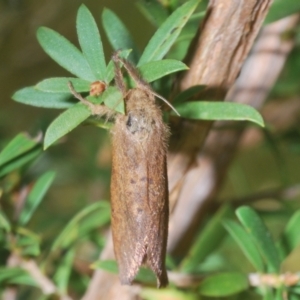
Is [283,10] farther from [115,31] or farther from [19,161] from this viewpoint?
[19,161]

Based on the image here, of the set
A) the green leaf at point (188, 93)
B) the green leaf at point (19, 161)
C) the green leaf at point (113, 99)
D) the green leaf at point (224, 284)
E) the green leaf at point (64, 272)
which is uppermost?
the green leaf at point (113, 99)

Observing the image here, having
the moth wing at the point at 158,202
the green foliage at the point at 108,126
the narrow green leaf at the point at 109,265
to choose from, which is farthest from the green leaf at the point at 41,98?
the narrow green leaf at the point at 109,265

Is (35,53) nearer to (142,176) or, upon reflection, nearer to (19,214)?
(19,214)

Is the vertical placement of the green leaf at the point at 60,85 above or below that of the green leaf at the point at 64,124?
above

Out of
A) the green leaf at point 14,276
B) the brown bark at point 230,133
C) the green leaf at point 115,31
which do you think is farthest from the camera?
the brown bark at point 230,133

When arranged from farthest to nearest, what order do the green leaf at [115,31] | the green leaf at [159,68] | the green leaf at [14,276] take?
the green leaf at [14,276] → the green leaf at [115,31] → the green leaf at [159,68]

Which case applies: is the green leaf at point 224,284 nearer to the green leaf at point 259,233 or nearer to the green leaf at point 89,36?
the green leaf at point 259,233

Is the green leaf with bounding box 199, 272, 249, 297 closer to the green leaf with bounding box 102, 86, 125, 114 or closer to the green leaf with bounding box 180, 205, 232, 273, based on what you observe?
the green leaf with bounding box 180, 205, 232, 273
